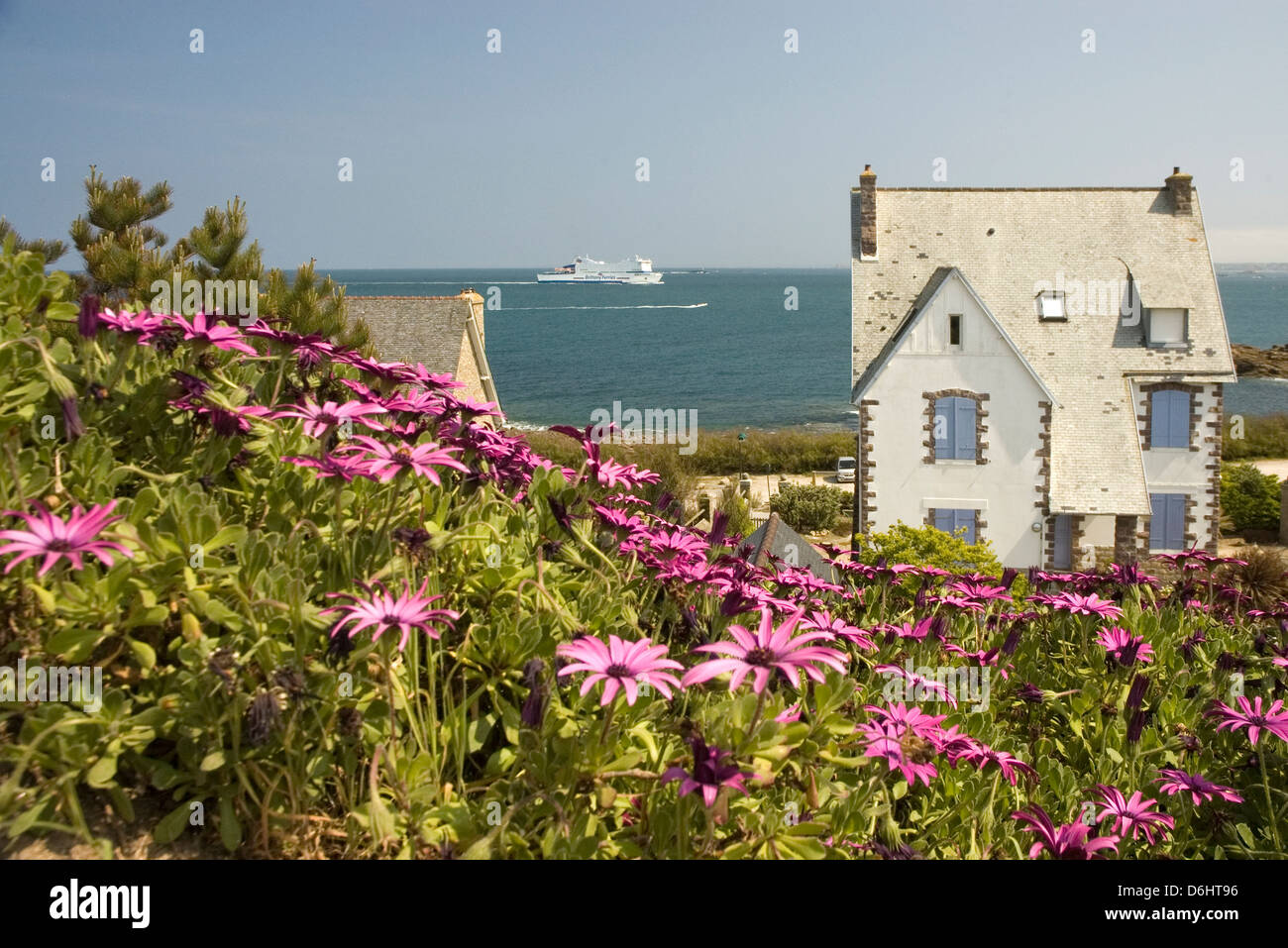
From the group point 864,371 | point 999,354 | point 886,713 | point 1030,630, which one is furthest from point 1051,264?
point 886,713

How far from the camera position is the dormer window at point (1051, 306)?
25469mm

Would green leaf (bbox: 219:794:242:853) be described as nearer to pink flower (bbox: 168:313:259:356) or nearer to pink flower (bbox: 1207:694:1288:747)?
pink flower (bbox: 168:313:259:356)

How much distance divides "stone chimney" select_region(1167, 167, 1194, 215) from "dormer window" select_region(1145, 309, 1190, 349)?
398cm

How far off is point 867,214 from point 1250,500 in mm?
19729

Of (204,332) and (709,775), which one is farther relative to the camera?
(204,332)

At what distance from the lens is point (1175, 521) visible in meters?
25.6

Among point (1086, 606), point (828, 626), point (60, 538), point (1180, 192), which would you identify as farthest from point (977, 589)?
point (1180, 192)

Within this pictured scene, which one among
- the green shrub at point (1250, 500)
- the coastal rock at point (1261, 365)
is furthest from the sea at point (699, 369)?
the green shrub at point (1250, 500)

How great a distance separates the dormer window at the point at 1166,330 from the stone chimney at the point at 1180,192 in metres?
3.98

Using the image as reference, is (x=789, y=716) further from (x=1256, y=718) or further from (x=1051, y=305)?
(x=1051, y=305)

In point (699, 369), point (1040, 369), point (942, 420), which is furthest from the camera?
point (699, 369)

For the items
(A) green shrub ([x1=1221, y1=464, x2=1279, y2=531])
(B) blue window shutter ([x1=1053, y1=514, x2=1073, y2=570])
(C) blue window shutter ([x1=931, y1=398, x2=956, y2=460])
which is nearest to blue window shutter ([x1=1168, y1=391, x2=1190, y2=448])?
(B) blue window shutter ([x1=1053, y1=514, x2=1073, y2=570])

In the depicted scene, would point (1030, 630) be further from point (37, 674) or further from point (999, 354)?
point (999, 354)

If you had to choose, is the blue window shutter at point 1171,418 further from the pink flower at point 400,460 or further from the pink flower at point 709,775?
the pink flower at point 709,775
